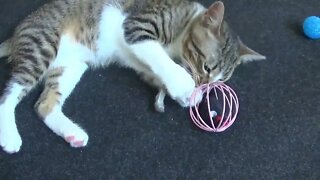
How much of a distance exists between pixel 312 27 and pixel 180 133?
2.62 feet

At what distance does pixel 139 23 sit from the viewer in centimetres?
181

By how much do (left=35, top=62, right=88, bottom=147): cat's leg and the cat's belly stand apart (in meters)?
0.11

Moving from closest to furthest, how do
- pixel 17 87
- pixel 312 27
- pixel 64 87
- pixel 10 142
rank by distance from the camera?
pixel 10 142
pixel 17 87
pixel 64 87
pixel 312 27

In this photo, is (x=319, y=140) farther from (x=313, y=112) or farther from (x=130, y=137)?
(x=130, y=137)

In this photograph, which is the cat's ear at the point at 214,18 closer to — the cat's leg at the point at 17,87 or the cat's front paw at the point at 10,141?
the cat's leg at the point at 17,87

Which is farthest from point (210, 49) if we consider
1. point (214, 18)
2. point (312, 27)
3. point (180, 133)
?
point (312, 27)

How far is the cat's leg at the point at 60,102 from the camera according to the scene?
1.67 metres

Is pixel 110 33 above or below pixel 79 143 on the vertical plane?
above

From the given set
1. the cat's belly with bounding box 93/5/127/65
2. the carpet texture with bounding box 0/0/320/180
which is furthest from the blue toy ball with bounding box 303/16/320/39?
the cat's belly with bounding box 93/5/127/65

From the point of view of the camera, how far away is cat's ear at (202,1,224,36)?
1.70m

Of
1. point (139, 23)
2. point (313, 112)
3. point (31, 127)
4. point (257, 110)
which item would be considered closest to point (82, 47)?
point (139, 23)

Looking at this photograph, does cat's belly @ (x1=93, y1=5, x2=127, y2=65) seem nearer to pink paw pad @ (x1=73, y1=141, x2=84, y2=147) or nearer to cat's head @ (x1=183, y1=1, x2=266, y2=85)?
cat's head @ (x1=183, y1=1, x2=266, y2=85)

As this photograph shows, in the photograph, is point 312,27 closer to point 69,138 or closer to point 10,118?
point 69,138

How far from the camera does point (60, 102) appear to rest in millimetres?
1814
